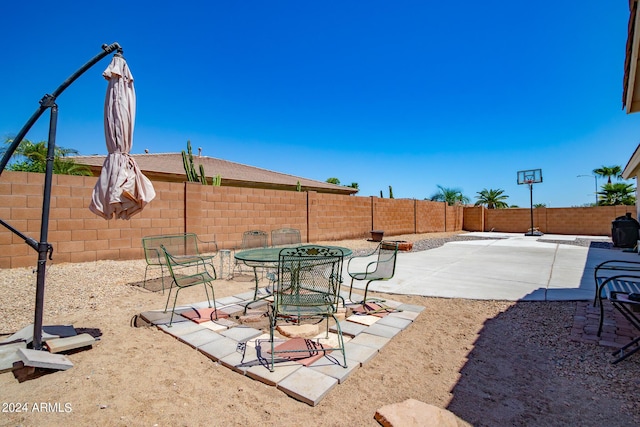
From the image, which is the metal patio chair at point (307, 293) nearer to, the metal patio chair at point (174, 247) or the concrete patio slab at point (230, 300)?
the concrete patio slab at point (230, 300)

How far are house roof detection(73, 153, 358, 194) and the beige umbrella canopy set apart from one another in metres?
11.5

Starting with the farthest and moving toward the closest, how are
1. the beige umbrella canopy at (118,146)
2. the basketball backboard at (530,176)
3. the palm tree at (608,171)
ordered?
1. the palm tree at (608,171)
2. the basketball backboard at (530,176)
3. the beige umbrella canopy at (118,146)

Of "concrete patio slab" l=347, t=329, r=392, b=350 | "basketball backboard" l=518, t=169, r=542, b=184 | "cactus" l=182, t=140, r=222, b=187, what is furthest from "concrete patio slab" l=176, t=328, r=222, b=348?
"basketball backboard" l=518, t=169, r=542, b=184

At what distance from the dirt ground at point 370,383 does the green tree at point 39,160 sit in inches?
299

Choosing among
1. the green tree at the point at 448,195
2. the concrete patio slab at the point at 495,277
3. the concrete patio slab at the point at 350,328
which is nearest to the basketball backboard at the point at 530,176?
the green tree at the point at 448,195

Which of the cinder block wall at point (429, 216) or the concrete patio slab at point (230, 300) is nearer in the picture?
the concrete patio slab at point (230, 300)

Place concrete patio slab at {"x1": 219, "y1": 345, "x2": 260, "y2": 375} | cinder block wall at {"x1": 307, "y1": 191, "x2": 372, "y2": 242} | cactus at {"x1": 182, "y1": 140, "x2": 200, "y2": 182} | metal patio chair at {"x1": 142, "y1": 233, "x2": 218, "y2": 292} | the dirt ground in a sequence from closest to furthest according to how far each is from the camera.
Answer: the dirt ground < concrete patio slab at {"x1": 219, "y1": 345, "x2": 260, "y2": 375} < metal patio chair at {"x1": 142, "y1": 233, "x2": 218, "y2": 292} < cactus at {"x1": 182, "y1": 140, "x2": 200, "y2": 182} < cinder block wall at {"x1": 307, "y1": 191, "x2": 372, "y2": 242}

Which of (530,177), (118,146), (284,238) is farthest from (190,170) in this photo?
(530,177)

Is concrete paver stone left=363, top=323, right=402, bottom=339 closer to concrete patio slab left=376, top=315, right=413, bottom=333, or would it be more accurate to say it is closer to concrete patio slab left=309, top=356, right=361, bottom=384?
concrete patio slab left=376, top=315, right=413, bottom=333

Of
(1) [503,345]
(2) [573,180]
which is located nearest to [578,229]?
(2) [573,180]

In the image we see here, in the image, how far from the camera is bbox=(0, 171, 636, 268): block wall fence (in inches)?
220

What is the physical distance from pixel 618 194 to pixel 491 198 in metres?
8.40

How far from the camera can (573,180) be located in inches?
1233

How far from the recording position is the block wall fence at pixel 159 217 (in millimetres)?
5562
